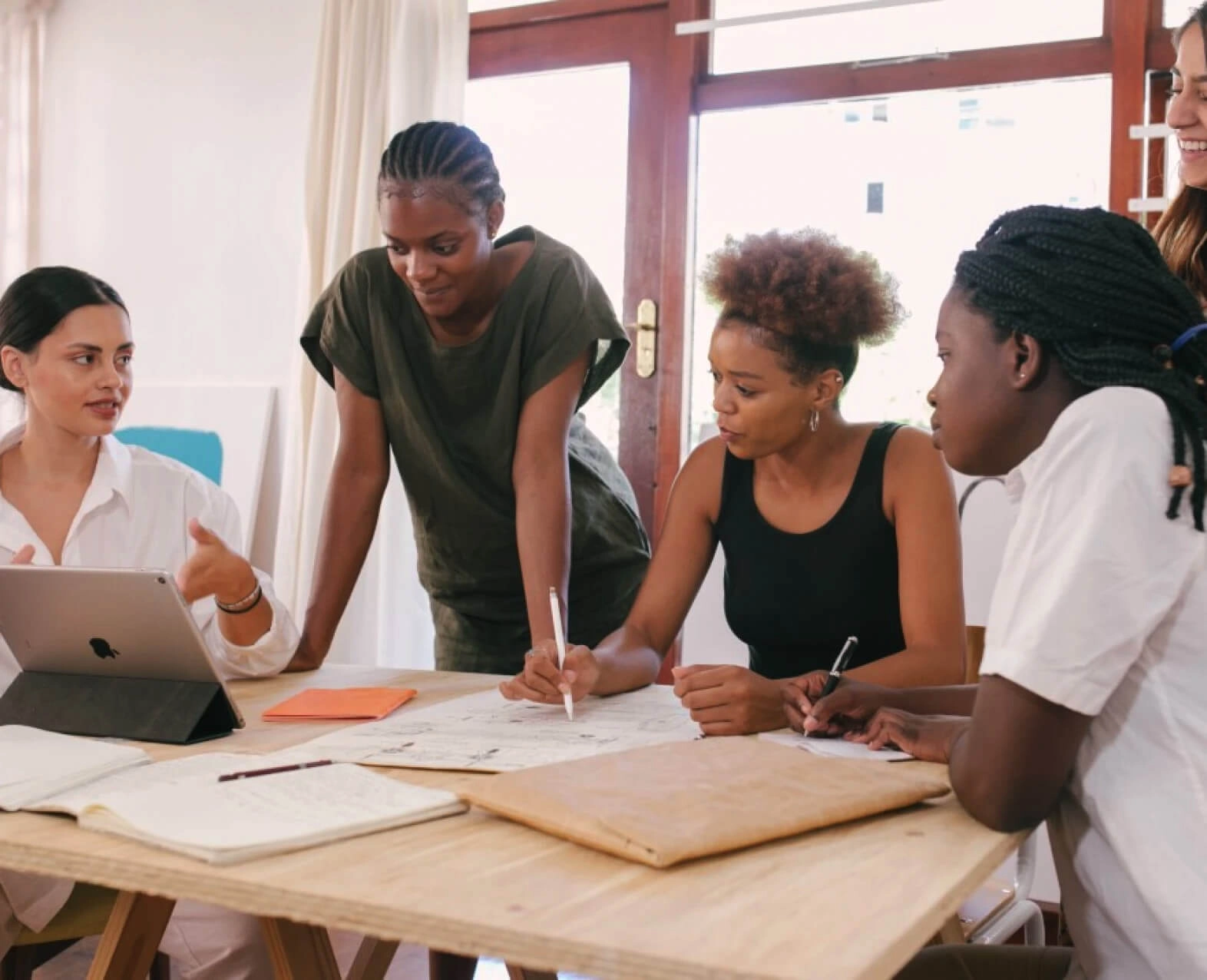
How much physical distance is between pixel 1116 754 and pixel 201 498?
4.73ft

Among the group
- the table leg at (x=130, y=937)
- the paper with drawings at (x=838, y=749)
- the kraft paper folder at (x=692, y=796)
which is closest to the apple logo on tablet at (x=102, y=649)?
the table leg at (x=130, y=937)

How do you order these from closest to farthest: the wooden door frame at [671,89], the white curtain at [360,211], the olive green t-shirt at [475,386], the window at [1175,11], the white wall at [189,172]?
the olive green t-shirt at [475,386]
the window at [1175,11]
the wooden door frame at [671,89]
the white curtain at [360,211]
the white wall at [189,172]

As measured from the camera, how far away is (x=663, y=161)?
3.71m

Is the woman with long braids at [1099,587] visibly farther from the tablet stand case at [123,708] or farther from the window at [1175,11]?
the window at [1175,11]

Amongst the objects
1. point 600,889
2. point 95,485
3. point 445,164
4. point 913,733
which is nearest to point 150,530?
point 95,485

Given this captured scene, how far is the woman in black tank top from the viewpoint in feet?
6.00

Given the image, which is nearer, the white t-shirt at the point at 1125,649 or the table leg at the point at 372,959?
the white t-shirt at the point at 1125,649

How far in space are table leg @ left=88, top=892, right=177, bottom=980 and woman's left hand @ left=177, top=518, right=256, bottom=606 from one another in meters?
0.50

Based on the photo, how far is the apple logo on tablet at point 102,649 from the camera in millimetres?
1447

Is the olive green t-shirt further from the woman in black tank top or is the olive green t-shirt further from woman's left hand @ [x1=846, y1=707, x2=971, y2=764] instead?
woman's left hand @ [x1=846, y1=707, x2=971, y2=764]

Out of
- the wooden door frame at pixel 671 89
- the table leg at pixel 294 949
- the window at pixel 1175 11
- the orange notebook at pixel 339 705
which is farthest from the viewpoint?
the wooden door frame at pixel 671 89

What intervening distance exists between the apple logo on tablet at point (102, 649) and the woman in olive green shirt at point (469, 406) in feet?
1.54

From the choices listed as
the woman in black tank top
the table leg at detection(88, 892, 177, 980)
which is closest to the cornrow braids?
the woman in black tank top

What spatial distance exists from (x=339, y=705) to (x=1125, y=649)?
921 millimetres
